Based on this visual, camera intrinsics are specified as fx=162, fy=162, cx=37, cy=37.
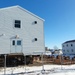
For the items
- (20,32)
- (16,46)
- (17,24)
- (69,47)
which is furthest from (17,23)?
(69,47)

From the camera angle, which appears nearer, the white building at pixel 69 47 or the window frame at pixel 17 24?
the window frame at pixel 17 24

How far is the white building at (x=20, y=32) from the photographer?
2254 cm

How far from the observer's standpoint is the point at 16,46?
23.4 metres

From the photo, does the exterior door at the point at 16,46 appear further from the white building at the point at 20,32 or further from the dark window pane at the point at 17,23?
the dark window pane at the point at 17,23

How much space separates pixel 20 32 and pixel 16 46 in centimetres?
212

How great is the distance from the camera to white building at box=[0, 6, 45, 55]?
22541 mm

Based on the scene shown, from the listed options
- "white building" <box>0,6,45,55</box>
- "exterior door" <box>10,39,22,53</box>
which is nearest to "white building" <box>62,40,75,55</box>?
"white building" <box>0,6,45,55</box>

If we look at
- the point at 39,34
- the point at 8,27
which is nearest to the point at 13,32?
the point at 8,27

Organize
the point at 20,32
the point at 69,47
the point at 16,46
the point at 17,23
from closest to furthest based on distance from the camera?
the point at 16,46, the point at 17,23, the point at 20,32, the point at 69,47

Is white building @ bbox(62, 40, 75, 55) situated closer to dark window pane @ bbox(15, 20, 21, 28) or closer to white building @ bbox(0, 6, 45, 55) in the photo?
white building @ bbox(0, 6, 45, 55)

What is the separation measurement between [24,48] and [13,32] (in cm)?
285

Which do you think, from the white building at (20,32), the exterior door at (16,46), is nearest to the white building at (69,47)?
the white building at (20,32)

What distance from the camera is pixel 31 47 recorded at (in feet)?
79.5

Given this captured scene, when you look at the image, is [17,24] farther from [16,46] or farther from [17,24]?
[16,46]
